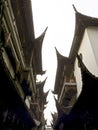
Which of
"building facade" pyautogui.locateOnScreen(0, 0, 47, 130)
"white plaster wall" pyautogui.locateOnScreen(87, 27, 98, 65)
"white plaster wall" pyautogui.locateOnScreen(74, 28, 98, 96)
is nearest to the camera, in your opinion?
"building facade" pyautogui.locateOnScreen(0, 0, 47, 130)

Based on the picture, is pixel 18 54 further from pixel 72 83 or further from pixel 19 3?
pixel 72 83

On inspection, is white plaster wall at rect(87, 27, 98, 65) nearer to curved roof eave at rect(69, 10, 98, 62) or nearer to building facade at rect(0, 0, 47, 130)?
curved roof eave at rect(69, 10, 98, 62)

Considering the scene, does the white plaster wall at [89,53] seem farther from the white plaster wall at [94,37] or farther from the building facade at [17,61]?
the building facade at [17,61]

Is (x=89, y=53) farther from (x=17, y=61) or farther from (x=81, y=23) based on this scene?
(x=17, y=61)

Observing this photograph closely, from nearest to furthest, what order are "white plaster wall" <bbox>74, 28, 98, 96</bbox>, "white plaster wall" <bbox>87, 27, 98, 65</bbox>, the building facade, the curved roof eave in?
1. the building facade
2. "white plaster wall" <bbox>74, 28, 98, 96</bbox>
3. "white plaster wall" <bbox>87, 27, 98, 65</bbox>
4. the curved roof eave

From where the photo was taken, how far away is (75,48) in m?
15.7

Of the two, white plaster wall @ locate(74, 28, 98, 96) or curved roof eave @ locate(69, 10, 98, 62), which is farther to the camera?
curved roof eave @ locate(69, 10, 98, 62)

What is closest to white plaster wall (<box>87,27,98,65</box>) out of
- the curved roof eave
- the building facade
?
the curved roof eave

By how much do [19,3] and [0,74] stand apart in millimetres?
8812

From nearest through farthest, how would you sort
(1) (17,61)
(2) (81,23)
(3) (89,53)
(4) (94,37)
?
(1) (17,61) < (3) (89,53) < (4) (94,37) < (2) (81,23)

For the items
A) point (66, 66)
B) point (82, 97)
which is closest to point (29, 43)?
point (66, 66)

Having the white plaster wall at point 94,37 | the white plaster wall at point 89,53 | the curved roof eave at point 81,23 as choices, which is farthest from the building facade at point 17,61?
the white plaster wall at point 94,37

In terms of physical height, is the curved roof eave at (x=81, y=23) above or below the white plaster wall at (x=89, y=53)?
above

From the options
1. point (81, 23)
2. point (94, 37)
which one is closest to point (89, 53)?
point (94, 37)
